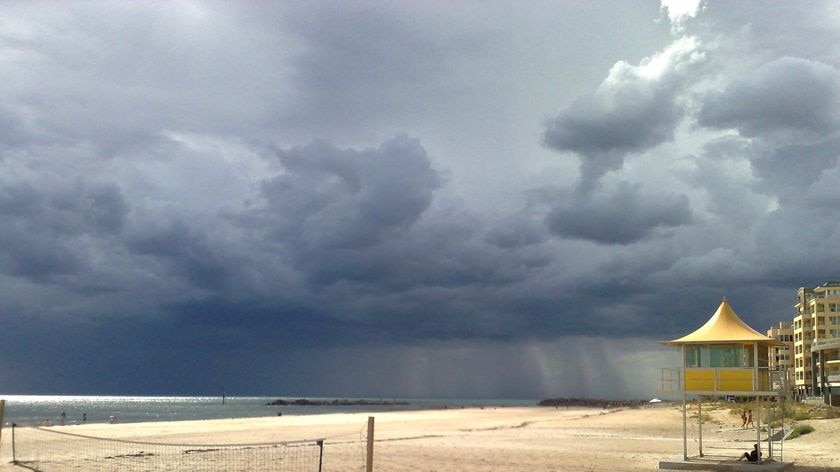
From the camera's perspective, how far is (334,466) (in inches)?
984

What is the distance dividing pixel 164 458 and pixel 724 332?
1943cm

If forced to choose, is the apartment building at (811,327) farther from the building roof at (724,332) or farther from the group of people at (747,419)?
the building roof at (724,332)

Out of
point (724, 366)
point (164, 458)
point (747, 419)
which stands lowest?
point (747, 419)

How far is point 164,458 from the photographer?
28.8 meters

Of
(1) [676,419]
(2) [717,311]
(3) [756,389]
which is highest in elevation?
(2) [717,311]

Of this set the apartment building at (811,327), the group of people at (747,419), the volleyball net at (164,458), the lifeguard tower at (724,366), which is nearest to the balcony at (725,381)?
the lifeguard tower at (724,366)

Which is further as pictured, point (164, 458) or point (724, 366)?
point (164, 458)

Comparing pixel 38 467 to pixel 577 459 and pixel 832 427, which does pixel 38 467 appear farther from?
pixel 832 427

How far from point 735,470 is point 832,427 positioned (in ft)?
60.3

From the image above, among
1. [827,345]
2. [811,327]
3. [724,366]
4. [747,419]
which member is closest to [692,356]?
[724,366]

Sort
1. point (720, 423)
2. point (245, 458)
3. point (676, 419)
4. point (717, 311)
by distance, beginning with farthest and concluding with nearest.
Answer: point (676, 419), point (720, 423), point (245, 458), point (717, 311)

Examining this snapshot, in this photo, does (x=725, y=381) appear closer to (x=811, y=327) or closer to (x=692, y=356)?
(x=692, y=356)

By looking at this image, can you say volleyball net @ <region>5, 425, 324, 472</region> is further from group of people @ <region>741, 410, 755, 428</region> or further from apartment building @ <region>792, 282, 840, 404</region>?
apartment building @ <region>792, 282, 840, 404</region>

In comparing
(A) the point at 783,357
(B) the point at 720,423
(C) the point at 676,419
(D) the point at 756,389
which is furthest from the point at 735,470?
(A) the point at 783,357
